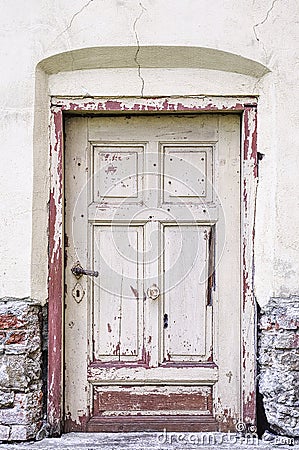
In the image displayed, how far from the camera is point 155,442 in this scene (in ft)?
11.5

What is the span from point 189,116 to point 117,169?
0.50 meters

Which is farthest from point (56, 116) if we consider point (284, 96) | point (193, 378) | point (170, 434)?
point (170, 434)

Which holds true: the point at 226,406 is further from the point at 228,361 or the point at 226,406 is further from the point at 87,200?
the point at 87,200

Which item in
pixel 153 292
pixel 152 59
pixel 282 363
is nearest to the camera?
pixel 282 363

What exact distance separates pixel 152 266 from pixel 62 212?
0.58m

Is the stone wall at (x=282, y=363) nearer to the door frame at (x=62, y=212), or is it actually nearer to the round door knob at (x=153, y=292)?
the door frame at (x=62, y=212)

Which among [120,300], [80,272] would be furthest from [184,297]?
[80,272]

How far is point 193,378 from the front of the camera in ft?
11.9

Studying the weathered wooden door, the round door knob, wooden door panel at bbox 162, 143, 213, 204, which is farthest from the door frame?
the round door knob

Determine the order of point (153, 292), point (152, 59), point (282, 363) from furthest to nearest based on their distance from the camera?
point (153, 292), point (152, 59), point (282, 363)

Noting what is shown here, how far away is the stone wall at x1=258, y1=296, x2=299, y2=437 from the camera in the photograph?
11.1ft

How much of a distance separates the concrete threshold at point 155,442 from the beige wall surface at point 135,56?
2.51 feet

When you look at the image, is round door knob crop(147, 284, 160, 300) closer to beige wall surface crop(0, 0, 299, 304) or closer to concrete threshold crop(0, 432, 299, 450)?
beige wall surface crop(0, 0, 299, 304)

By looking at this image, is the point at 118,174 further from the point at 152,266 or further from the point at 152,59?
the point at 152,59
